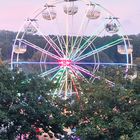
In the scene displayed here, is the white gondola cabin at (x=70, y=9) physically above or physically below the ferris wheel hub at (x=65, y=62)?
above

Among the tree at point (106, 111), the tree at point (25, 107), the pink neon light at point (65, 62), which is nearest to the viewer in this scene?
the tree at point (106, 111)

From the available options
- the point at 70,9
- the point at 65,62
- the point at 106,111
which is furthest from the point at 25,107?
the point at 70,9

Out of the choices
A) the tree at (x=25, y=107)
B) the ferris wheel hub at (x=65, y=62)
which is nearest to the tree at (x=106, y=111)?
the tree at (x=25, y=107)

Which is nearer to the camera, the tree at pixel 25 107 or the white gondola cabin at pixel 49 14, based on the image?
the tree at pixel 25 107

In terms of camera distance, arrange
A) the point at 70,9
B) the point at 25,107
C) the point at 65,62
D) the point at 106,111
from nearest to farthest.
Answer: the point at 106,111, the point at 25,107, the point at 65,62, the point at 70,9

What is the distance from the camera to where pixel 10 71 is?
16781mm

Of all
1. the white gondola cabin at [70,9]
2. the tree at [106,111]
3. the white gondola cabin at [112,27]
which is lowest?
the tree at [106,111]

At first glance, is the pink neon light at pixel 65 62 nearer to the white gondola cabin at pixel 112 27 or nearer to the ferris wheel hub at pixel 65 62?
the ferris wheel hub at pixel 65 62

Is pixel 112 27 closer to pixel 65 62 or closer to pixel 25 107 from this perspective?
pixel 65 62

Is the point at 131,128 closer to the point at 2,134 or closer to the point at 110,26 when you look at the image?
the point at 2,134

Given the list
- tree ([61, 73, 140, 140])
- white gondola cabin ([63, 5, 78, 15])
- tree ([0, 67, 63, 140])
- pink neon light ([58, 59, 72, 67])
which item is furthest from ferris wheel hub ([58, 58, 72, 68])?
tree ([61, 73, 140, 140])

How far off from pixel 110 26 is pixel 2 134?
1493 centimetres

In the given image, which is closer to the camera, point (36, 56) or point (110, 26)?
point (110, 26)

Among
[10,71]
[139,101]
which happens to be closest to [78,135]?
[139,101]
